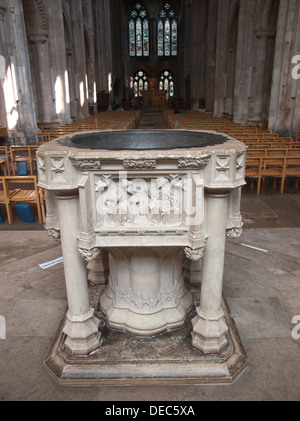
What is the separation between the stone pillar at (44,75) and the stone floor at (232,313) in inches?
533

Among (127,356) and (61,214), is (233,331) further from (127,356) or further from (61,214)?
(61,214)

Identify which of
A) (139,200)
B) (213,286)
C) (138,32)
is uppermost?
(138,32)

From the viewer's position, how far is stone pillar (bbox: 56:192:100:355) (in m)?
2.39

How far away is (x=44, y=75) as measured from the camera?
1702 centimetres

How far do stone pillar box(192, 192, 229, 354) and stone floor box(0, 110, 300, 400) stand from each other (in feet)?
0.97

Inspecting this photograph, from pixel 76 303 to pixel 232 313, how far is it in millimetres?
1444

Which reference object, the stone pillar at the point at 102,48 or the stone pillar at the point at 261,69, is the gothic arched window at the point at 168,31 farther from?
the stone pillar at the point at 261,69

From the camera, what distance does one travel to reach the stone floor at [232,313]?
2.26 m

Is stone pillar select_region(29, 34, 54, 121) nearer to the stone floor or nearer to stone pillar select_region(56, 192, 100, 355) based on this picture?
the stone floor

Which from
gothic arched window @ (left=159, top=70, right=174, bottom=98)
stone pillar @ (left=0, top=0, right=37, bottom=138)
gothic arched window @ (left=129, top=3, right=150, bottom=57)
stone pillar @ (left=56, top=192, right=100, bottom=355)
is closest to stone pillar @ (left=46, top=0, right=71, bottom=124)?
stone pillar @ (left=0, top=0, right=37, bottom=138)

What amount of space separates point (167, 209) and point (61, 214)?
729 mm
